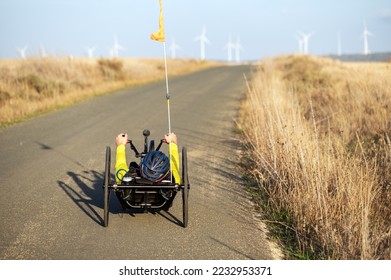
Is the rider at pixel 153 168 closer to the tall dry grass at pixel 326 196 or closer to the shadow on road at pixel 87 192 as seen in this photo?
the shadow on road at pixel 87 192

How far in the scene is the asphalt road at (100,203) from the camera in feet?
14.5

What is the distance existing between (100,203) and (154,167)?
1449 millimetres

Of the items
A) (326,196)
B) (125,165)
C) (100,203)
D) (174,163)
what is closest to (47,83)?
(100,203)

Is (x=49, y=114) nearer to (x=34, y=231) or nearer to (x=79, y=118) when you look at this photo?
(x=79, y=118)

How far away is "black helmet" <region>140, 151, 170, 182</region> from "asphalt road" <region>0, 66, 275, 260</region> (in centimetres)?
64

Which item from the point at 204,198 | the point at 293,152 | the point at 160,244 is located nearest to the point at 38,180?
the point at 204,198

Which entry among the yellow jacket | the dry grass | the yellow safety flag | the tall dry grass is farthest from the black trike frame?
the dry grass

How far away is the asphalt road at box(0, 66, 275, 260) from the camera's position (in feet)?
14.5

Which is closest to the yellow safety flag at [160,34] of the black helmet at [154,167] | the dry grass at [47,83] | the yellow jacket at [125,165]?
the yellow jacket at [125,165]

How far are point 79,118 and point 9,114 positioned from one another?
7.16 feet

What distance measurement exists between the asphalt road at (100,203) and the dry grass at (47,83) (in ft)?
9.01

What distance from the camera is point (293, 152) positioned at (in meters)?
6.07

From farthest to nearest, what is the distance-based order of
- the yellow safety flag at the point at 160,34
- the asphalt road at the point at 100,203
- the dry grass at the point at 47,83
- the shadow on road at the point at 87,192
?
the dry grass at the point at 47,83 → the shadow on road at the point at 87,192 → the yellow safety flag at the point at 160,34 → the asphalt road at the point at 100,203
